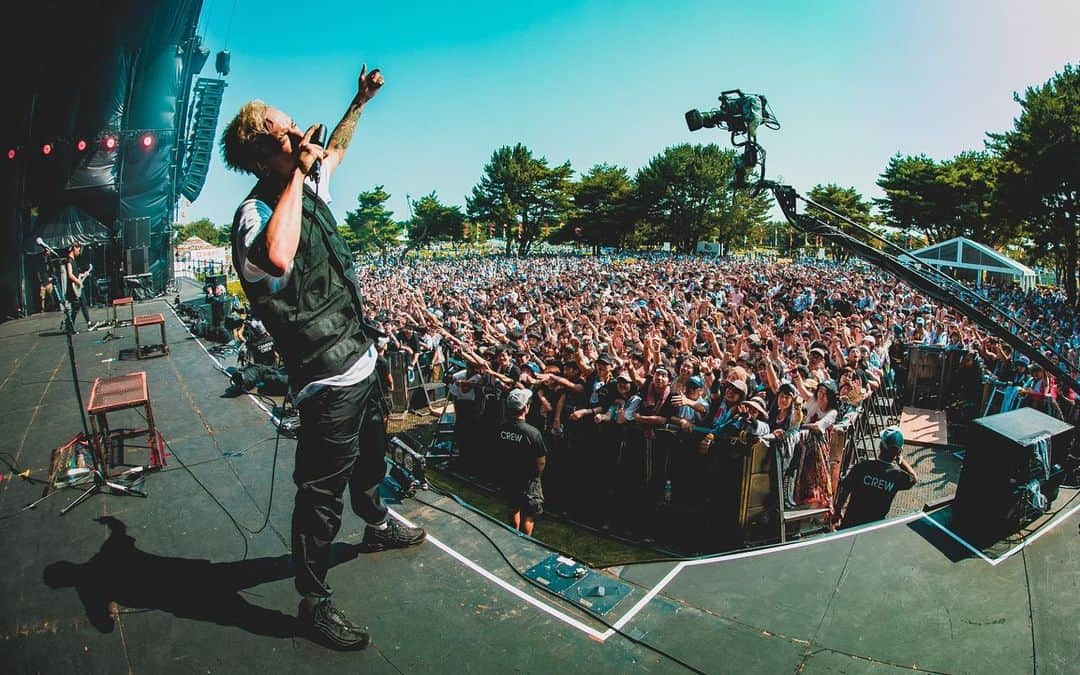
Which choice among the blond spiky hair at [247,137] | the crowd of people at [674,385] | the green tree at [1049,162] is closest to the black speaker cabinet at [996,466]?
the crowd of people at [674,385]

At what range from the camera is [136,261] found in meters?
16.6

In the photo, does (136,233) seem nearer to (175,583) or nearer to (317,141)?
(175,583)

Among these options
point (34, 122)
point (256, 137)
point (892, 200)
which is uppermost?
point (892, 200)

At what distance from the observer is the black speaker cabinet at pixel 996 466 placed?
280 cm

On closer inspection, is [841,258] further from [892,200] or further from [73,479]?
[73,479]

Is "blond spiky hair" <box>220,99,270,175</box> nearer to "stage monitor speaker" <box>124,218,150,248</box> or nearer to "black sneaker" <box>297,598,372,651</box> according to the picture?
"black sneaker" <box>297,598,372,651</box>

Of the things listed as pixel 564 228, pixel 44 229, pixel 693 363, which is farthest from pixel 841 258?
pixel 44 229

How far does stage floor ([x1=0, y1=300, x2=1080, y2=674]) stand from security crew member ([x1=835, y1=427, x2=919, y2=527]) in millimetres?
1267

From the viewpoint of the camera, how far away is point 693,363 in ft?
22.2

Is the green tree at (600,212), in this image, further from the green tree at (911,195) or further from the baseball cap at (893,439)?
the baseball cap at (893,439)

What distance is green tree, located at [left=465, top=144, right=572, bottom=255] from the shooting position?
209 ft

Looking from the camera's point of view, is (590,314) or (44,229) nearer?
(590,314)

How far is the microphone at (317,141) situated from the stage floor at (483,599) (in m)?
1.73

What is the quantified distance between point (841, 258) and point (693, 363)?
154 ft
